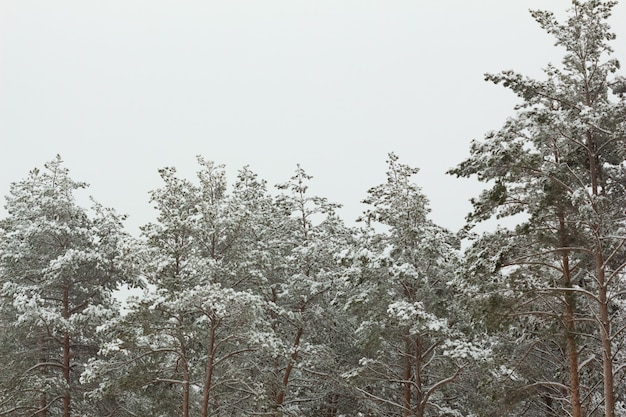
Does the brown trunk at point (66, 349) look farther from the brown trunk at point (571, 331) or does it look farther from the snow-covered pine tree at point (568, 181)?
the brown trunk at point (571, 331)

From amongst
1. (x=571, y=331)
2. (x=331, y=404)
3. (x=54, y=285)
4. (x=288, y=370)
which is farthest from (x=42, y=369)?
(x=571, y=331)

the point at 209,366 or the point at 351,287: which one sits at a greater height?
the point at 351,287

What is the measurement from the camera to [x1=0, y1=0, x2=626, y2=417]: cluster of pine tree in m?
12.8

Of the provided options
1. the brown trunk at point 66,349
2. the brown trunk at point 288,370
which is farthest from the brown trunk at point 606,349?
the brown trunk at point 66,349

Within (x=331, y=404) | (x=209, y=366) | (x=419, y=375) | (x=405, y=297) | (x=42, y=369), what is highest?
(x=405, y=297)

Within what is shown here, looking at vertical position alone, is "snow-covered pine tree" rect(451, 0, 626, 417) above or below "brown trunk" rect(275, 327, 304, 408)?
above

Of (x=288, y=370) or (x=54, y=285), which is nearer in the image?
(x=54, y=285)

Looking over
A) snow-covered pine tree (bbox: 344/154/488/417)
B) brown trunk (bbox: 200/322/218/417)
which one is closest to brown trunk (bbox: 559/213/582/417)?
snow-covered pine tree (bbox: 344/154/488/417)

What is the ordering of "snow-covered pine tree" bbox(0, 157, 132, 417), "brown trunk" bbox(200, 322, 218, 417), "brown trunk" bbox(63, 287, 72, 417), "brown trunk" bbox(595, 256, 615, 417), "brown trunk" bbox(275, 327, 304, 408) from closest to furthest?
"brown trunk" bbox(595, 256, 615, 417) → "brown trunk" bbox(200, 322, 218, 417) → "brown trunk" bbox(275, 327, 304, 408) → "snow-covered pine tree" bbox(0, 157, 132, 417) → "brown trunk" bbox(63, 287, 72, 417)

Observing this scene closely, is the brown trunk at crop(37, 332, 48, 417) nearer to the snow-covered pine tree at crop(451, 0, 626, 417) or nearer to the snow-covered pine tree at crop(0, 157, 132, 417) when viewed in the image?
the snow-covered pine tree at crop(0, 157, 132, 417)

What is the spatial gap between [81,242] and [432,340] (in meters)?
10.1

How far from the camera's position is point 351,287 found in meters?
17.5

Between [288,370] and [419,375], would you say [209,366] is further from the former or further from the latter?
[419,375]

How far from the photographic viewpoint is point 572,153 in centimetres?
1290
